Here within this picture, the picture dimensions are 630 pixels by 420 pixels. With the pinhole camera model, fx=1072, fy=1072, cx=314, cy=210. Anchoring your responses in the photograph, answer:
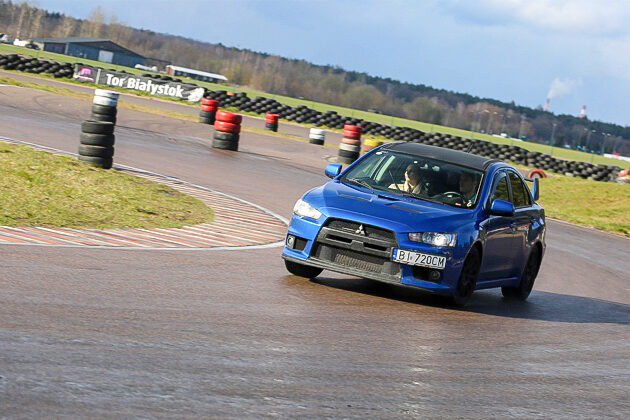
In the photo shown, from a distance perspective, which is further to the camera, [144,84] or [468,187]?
[144,84]

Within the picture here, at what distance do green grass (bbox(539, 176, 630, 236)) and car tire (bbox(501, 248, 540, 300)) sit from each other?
14.0m

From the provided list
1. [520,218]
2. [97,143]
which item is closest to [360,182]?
[520,218]

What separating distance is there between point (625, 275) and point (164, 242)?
319 inches

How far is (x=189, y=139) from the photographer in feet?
105

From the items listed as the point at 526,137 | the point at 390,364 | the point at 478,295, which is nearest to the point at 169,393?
the point at 390,364

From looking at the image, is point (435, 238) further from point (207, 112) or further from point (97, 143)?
point (207, 112)

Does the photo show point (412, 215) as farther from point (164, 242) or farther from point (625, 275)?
point (625, 275)

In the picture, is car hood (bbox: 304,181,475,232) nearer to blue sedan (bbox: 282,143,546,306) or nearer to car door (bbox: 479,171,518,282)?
blue sedan (bbox: 282,143,546,306)

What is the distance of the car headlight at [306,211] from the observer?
401 inches

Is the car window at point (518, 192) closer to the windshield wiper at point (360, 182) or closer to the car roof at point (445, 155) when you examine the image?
the car roof at point (445, 155)

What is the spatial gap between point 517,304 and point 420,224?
8.03 ft

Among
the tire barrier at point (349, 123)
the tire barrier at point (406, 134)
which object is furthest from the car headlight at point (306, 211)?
the tire barrier at point (349, 123)

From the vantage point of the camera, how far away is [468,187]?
36.6 feet

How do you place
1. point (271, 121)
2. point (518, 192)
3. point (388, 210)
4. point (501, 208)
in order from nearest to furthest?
1. point (388, 210)
2. point (501, 208)
3. point (518, 192)
4. point (271, 121)
